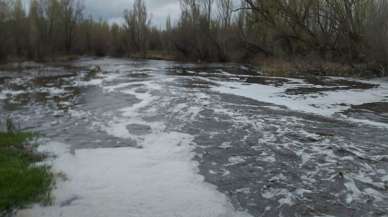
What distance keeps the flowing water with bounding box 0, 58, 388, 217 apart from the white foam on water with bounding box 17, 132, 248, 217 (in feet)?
0.05

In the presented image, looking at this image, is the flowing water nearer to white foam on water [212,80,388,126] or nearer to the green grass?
white foam on water [212,80,388,126]

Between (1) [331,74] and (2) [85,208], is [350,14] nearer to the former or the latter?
(1) [331,74]

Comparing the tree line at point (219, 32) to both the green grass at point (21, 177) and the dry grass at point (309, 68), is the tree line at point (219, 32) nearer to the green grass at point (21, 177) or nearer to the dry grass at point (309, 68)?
the dry grass at point (309, 68)

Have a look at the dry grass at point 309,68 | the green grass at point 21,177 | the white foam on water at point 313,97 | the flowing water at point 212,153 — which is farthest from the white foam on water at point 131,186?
the dry grass at point 309,68

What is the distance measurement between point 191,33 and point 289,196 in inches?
1334

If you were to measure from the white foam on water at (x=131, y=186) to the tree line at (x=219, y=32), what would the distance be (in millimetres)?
15751

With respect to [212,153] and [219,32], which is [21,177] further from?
[219,32]

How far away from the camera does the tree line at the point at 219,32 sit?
69.6ft

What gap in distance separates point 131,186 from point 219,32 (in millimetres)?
30947

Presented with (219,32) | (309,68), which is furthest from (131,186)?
(219,32)

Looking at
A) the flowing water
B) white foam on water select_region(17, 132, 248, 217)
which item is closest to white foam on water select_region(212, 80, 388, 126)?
the flowing water

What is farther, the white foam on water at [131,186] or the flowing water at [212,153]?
the flowing water at [212,153]

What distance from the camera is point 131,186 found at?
182 inches

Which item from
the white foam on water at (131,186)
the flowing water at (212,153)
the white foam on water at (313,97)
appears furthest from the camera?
the white foam on water at (313,97)
